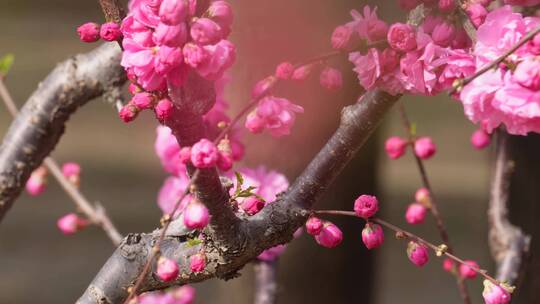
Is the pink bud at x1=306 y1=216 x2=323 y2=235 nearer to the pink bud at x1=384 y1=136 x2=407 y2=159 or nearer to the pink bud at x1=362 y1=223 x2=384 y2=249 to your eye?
the pink bud at x1=362 y1=223 x2=384 y2=249

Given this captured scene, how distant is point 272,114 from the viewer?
0.96 metres

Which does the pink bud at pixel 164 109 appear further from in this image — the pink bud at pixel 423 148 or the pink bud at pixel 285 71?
the pink bud at pixel 423 148

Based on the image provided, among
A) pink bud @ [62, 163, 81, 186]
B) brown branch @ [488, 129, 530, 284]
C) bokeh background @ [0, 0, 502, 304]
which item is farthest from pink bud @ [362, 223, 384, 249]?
pink bud @ [62, 163, 81, 186]

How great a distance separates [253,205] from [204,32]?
30 cm

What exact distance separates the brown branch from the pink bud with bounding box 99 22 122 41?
997mm

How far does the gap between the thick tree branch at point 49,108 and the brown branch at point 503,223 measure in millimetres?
721

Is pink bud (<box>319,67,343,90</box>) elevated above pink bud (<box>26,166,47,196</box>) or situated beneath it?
situated beneath

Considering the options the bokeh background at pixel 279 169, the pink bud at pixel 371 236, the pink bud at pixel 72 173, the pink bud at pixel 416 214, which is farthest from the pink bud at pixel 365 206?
the pink bud at pixel 72 173

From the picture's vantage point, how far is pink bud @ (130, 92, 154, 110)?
81 centimetres

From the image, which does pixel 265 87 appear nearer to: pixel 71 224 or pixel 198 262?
pixel 198 262

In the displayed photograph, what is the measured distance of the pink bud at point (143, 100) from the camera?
0.81 metres

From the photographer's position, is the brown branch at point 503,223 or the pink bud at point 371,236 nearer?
the pink bud at point 371,236

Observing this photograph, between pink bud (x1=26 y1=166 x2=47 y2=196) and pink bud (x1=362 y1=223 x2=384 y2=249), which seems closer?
pink bud (x1=362 y1=223 x2=384 y2=249)

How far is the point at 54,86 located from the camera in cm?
144
